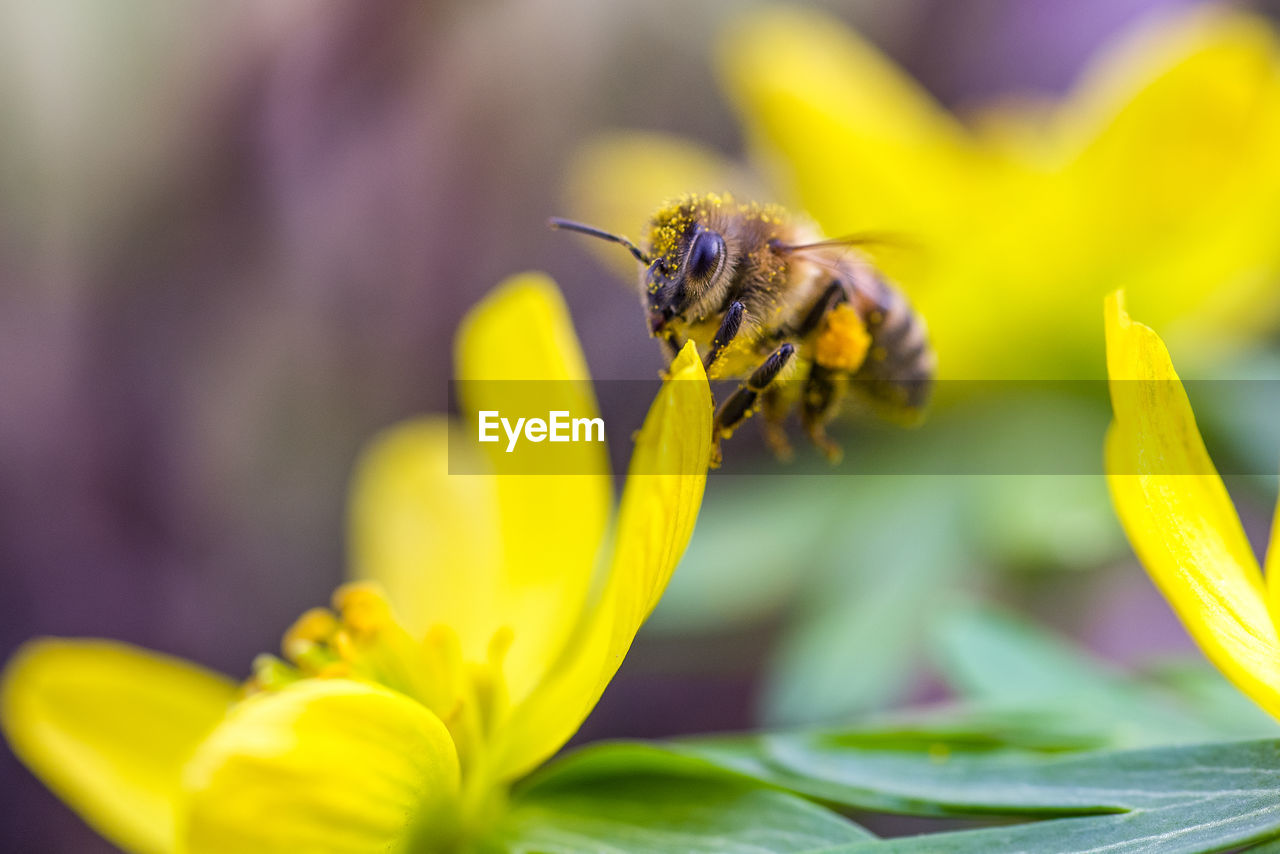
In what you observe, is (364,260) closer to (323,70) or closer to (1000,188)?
(323,70)

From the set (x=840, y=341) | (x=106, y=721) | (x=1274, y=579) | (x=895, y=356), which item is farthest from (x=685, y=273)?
(x=106, y=721)

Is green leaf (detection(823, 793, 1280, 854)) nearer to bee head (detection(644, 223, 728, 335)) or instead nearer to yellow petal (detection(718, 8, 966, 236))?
bee head (detection(644, 223, 728, 335))

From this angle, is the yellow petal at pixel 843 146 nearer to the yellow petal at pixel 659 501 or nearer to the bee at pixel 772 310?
the bee at pixel 772 310

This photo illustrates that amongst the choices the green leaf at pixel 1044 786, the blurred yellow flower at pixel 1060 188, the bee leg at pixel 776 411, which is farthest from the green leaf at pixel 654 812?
the blurred yellow flower at pixel 1060 188

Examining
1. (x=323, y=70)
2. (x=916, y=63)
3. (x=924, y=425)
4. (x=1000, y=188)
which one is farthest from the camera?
(x=916, y=63)

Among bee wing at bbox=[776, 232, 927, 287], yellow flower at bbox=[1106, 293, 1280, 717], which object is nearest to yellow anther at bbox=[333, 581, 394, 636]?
bee wing at bbox=[776, 232, 927, 287]

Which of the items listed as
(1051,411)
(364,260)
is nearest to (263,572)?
(364,260)
